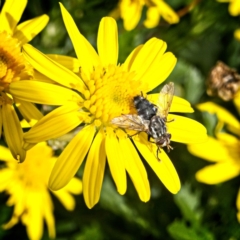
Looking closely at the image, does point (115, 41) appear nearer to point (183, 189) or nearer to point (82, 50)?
point (82, 50)

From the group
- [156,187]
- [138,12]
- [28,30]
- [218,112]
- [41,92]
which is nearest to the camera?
[41,92]

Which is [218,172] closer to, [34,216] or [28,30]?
[34,216]

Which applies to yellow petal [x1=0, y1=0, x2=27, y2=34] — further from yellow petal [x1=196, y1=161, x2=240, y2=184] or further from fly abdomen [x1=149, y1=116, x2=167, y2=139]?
yellow petal [x1=196, y1=161, x2=240, y2=184]

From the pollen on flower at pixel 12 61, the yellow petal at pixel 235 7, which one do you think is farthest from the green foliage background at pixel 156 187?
the pollen on flower at pixel 12 61

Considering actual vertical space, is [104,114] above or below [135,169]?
above

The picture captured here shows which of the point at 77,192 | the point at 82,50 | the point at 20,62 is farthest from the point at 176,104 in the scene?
the point at 77,192

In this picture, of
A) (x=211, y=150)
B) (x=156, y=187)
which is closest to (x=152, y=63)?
(x=211, y=150)
